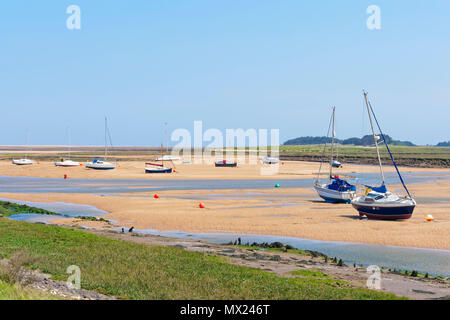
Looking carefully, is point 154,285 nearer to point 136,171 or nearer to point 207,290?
point 207,290

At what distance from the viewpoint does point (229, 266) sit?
21562 mm

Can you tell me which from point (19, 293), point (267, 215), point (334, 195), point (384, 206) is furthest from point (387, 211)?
point (19, 293)

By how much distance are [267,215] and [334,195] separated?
10738 millimetres

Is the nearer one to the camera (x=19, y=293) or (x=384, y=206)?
(x=19, y=293)

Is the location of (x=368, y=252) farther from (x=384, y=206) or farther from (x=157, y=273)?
(x=157, y=273)

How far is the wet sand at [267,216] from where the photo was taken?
33.1 m

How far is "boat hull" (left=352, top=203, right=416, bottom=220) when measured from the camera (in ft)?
123

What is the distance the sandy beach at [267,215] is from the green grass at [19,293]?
20551mm

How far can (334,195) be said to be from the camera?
4950 centimetres

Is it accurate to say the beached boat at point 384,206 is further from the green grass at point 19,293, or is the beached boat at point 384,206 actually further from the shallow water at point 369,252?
the green grass at point 19,293

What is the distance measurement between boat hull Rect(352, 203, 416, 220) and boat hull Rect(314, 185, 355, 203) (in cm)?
955

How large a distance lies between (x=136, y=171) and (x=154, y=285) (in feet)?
279

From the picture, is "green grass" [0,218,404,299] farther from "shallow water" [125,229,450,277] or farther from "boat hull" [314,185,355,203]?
"boat hull" [314,185,355,203]
